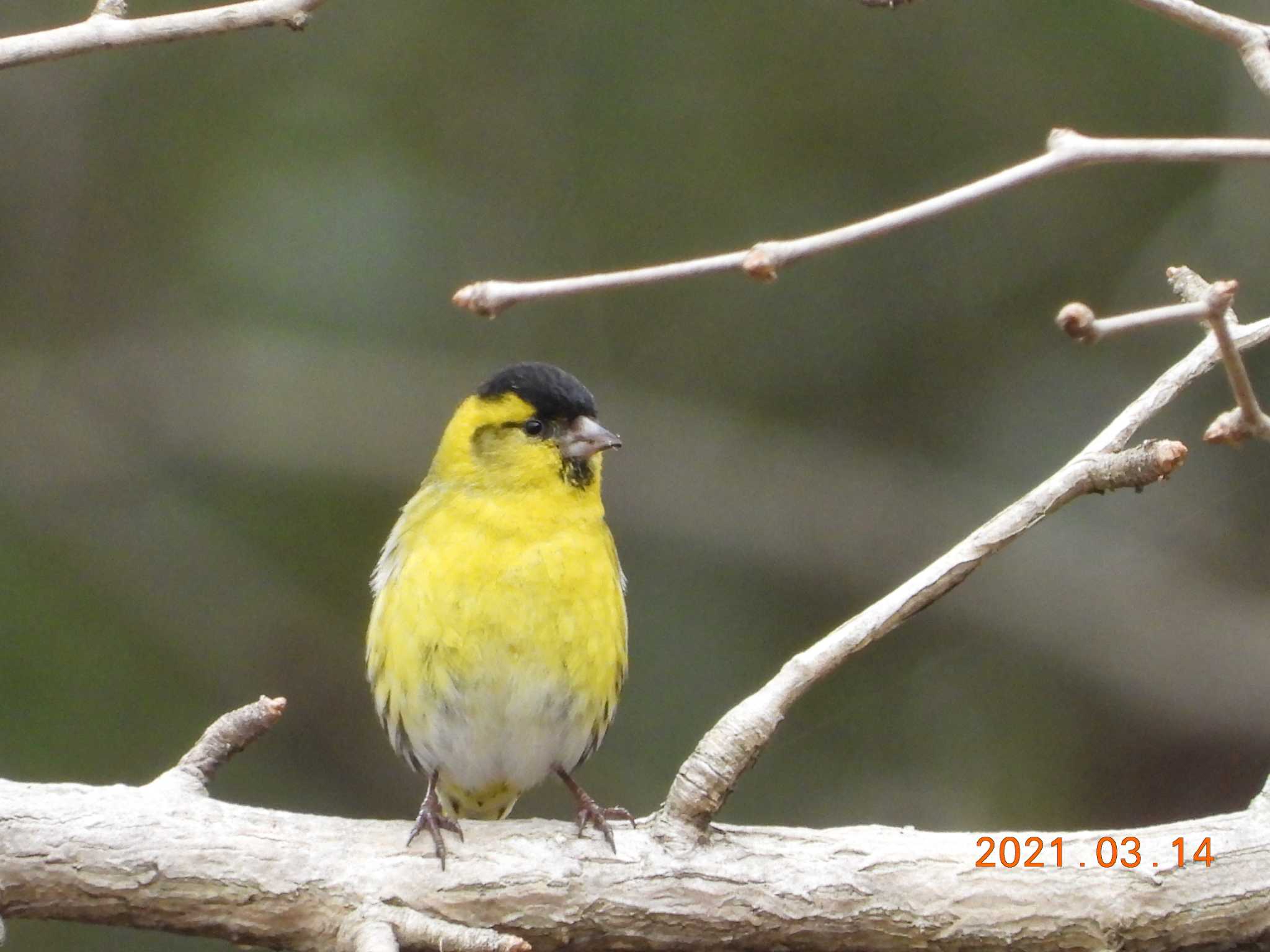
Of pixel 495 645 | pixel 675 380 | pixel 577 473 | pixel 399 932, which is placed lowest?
pixel 399 932

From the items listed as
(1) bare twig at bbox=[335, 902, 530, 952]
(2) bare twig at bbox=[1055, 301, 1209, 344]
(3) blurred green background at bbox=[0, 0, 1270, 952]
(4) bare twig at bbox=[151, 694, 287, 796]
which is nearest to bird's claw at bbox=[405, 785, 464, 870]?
(1) bare twig at bbox=[335, 902, 530, 952]

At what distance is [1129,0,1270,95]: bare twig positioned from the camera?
77.9 inches

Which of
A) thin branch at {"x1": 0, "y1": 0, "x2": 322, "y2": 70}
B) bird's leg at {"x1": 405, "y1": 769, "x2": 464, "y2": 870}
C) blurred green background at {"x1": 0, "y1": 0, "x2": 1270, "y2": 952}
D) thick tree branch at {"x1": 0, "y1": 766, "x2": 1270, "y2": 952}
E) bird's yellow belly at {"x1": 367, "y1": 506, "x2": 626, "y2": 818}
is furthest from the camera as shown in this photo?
blurred green background at {"x1": 0, "y1": 0, "x2": 1270, "y2": 952}

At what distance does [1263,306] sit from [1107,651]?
3.57 feet

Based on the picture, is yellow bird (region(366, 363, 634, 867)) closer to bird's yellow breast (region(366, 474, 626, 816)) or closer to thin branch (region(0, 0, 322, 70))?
bird's yellow breast (region(366, 474, 626, 816))

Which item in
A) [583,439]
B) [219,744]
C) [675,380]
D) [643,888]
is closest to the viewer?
[643,888]

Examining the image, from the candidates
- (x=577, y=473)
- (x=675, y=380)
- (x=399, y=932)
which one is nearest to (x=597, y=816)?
(x=399, y=932)

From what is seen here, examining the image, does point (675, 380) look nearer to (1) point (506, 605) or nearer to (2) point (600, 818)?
(1) point (506, 605)

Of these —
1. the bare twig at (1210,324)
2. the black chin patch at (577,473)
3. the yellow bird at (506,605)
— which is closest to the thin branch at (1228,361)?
the bare twig at (1210,324)

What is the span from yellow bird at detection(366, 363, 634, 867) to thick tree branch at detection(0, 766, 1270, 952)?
30cm

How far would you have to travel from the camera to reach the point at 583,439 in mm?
3584

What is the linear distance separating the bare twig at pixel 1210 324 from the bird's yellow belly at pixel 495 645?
1.29m

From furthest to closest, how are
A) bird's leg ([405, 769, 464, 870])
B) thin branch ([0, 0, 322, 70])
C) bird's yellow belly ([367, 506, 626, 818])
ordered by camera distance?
bird's yellow belly ([367, 506, 626, 818]) → bird's leg ([405, 769, 464, 870]) → thin branch ([0, 0, 322, 70])

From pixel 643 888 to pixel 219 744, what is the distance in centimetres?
69
